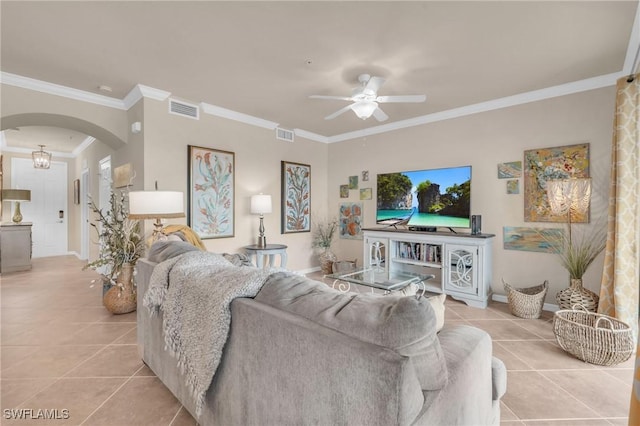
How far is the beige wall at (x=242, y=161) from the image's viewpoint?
3.53 meters

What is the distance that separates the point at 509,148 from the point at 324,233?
3122 millimetres

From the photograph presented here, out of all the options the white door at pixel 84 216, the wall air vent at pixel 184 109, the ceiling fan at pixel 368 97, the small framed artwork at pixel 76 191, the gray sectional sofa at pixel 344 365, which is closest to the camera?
the gray sectional sofa at pixel 344 365

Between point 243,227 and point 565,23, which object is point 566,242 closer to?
point 565,23

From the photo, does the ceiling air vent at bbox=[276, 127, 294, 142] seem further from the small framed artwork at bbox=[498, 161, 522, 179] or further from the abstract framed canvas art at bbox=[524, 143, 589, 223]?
the abstract framed canvas art at bbox=[524, 143, 589, 223]

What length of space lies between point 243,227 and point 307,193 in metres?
1.41

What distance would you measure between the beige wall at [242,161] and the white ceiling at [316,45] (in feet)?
1.45

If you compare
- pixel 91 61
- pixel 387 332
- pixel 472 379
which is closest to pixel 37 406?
pixel 387 332

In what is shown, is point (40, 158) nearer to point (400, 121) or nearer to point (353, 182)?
point (353, 182)

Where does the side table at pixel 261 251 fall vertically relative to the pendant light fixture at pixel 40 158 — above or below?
below

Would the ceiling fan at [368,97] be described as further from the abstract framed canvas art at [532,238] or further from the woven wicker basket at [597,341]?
the woven wicker basket at [597,341]

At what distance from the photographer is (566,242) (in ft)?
10.6

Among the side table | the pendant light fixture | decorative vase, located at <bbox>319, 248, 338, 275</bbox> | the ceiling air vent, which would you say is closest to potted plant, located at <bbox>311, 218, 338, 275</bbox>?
decorative vase, located at <bbox>319, 248, 338, 275</bbox>

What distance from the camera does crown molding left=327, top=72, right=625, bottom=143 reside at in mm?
3061

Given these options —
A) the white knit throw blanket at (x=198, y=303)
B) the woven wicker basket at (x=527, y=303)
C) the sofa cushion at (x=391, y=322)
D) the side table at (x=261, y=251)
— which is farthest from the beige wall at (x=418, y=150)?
the sofa cushion at (x=391, y=322)
